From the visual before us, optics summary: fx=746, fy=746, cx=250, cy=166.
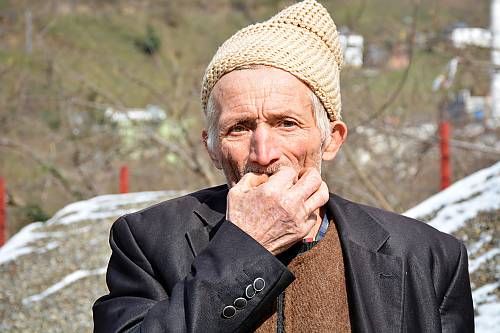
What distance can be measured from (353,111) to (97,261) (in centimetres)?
379

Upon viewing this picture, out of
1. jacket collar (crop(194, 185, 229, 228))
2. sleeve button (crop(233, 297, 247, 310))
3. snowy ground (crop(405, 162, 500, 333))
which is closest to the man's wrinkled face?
jacket collar (crop(194, 185, 229, 228))

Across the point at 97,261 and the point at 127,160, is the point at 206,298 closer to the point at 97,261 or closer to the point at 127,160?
the point at 97,261

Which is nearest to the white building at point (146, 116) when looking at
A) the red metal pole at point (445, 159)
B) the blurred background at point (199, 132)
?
the blurred background at point (199, 132)

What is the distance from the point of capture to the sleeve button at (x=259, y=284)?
5.21ft

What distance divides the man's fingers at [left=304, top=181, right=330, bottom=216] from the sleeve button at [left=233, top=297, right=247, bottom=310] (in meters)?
0.24

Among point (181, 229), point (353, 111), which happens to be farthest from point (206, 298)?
point (353, 111)

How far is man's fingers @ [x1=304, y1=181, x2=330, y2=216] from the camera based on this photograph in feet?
5.46

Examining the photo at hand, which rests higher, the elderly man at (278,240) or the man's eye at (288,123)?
the man's eye at (288,123)

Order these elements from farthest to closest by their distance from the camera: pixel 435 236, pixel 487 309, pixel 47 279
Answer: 1. pixel 47 279
2. pixel 487 309
3. pixel 435 236

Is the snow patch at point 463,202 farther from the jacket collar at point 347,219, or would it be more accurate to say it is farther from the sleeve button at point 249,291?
the sleeve button at point 249,291

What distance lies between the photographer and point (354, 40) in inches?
355

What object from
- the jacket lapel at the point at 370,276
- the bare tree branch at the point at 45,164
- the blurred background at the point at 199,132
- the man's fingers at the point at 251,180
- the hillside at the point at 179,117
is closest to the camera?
the man's fingers at the point at 251,180

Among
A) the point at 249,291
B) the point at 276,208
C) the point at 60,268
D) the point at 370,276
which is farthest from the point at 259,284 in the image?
the point at 60,268

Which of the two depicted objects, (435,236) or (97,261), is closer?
(435,236)
